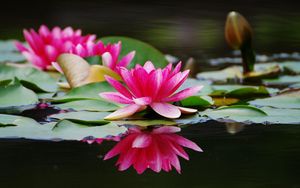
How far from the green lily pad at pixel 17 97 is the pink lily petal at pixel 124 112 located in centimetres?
33

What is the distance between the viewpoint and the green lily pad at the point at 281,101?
6.01 feet

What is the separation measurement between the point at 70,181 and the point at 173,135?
42 cm

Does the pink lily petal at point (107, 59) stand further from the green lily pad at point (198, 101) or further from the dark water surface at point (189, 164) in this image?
the dark water surface at point (189, 164)

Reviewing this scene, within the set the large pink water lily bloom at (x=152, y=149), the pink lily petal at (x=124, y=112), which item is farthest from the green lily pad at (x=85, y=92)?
the large pink water lily bloom at (x=152, y=149)

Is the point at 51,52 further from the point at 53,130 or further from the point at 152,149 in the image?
the point at 152,149

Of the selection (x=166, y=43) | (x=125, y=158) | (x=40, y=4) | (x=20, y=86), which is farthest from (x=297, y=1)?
(x=125, y=158)

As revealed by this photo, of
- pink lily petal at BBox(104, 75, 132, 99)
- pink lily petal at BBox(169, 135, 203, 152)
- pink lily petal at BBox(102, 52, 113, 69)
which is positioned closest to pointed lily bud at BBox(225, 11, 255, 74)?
pink lily petal at BBox(102, 52, 113, 69)

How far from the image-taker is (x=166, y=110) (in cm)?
170

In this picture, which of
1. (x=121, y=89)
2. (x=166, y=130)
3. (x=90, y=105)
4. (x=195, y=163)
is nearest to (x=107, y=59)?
(x=90, y=105)

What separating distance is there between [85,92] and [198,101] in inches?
12.7

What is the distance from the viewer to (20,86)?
1962 millimetres

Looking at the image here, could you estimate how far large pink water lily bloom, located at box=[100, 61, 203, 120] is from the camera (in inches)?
65.8

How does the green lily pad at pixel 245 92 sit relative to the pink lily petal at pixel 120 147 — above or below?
above

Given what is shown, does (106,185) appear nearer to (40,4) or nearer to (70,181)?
(70,181)
